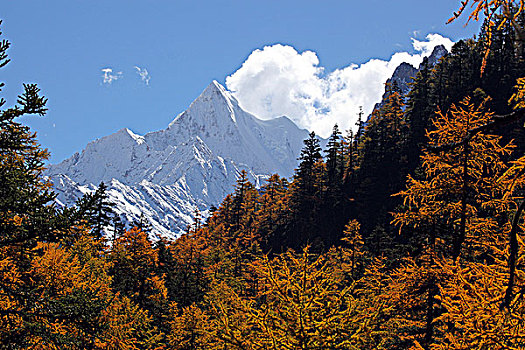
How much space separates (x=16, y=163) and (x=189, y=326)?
591 inches

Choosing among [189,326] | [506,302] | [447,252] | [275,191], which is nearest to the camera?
[506,302]

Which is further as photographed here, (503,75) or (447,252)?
(503,75)

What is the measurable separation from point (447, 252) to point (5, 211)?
1389 centimetres

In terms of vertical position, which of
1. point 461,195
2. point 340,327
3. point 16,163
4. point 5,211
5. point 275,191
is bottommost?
point 340,327

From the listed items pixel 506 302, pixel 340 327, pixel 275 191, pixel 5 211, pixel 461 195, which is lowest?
pixel 340 327

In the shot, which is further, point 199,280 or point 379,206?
point 379,206

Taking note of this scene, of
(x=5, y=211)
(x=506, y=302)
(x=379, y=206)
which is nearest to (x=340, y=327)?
(x=506, y=302)

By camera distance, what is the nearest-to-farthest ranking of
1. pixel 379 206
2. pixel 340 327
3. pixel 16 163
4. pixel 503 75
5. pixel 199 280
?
pixel 340 327, pixel 16 163, pixel 199 280, pixel 379 206, pixel 503 75

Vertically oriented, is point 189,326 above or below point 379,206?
below

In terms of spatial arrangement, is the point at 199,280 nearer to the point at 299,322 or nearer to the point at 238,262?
the point at 238,262

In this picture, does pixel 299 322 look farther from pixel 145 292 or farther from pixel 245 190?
pixel 245 190

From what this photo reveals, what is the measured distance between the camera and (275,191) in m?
71.9

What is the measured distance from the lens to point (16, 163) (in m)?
10.2

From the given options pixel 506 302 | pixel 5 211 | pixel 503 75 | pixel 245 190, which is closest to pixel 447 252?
pixel 506 302
